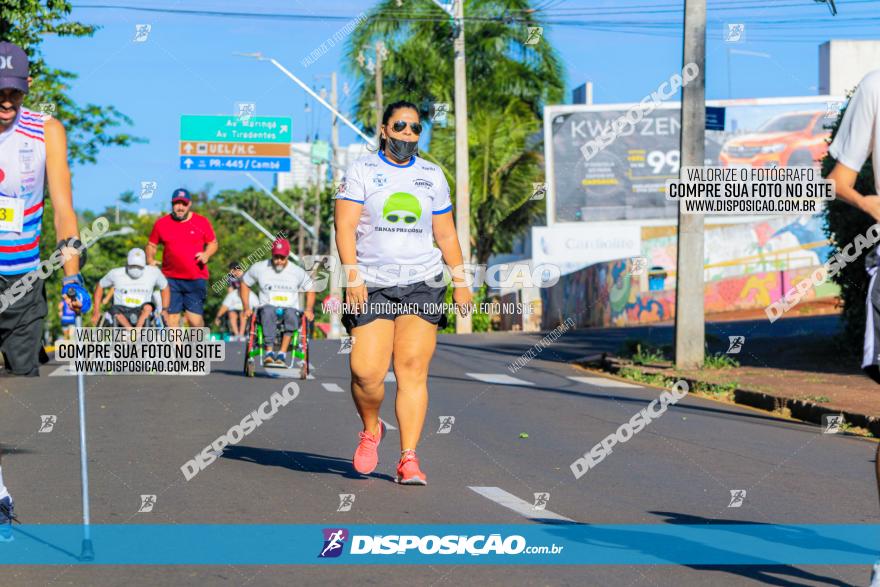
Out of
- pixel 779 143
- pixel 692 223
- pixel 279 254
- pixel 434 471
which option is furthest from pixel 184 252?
pixel 779 143

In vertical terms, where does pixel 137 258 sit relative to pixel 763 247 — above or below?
above

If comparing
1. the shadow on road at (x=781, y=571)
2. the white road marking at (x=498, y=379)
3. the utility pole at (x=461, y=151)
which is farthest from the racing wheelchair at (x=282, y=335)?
the utility pole at (x=461, y=151)

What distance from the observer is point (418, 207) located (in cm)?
841

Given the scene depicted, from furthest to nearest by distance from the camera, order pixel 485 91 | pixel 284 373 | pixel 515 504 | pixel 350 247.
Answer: pixel 485 91 → pixel 284 373 → pixel 350 247 → pixel 515 504

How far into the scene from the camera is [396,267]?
8.38m

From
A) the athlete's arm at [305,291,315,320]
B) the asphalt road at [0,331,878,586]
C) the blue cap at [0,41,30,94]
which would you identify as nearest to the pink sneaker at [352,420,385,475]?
the asphalt road at [0,331,878,586]

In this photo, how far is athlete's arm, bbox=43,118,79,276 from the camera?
238 inches

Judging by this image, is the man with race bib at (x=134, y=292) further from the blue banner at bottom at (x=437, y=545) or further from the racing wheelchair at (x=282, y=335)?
the blue banner at bottom at (x=437, y=545)

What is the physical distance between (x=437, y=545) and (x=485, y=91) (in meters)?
43.0

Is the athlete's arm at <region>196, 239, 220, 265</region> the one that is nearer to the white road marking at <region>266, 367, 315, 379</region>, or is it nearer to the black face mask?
the white road marking at <region>266, 367, 315, 379</region>

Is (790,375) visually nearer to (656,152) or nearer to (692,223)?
(692,223)

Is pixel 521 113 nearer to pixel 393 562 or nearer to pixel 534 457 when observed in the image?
pixel 534 457

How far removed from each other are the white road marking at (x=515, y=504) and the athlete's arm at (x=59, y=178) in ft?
9.11

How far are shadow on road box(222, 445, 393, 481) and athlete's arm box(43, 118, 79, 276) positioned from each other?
3.14m
